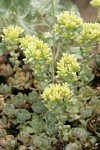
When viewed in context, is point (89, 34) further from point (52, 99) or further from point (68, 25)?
point (52, 99)

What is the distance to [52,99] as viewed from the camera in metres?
1.27

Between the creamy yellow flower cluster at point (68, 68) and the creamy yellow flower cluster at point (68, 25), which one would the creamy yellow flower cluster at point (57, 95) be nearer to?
the creamy yellow flower cluster at point (68, 68)

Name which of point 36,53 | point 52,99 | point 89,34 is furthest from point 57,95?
point 89,34

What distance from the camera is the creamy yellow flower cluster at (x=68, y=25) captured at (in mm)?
1447

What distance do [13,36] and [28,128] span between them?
32cm

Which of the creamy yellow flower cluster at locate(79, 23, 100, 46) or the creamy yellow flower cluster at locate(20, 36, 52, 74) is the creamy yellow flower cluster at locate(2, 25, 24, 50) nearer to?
the creamy yellow flower cluster at locate(20, 36, 52, 74)

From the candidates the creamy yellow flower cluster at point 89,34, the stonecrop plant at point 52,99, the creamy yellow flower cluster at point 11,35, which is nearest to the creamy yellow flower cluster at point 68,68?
the stonecrop plant at point 52,99

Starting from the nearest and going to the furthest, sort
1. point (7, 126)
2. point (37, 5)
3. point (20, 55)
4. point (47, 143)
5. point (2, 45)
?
point (47, 143) → point (7, 126) → point (2, 45) → point (20, 55) → point (37, 5)

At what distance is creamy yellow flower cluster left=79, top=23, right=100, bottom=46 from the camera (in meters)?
1.43


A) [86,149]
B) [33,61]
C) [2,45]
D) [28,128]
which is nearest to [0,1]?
[2,45]

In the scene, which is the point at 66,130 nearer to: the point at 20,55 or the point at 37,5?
the point at 20,55

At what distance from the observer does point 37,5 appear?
196 centimetres

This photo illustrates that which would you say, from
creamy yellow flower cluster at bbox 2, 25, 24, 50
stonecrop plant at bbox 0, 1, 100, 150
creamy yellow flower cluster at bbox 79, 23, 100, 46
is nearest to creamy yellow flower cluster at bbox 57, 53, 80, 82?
stonecrop plant at bbox 0, 1, 100, 150

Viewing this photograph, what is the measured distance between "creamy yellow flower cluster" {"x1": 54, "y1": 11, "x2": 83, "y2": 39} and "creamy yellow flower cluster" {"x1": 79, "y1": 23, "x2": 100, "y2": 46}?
0.03m
